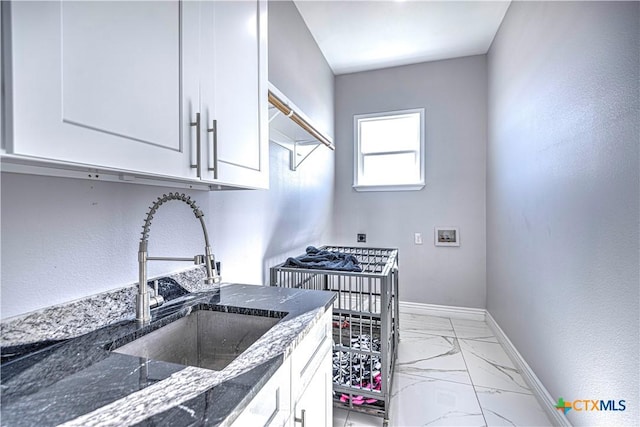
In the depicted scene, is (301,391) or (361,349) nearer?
(301,391)

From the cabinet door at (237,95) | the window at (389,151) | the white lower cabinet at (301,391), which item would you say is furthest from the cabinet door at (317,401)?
the window at (389,151)

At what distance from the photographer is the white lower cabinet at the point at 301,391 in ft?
2.12

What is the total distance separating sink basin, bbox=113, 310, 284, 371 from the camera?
100 centimetres

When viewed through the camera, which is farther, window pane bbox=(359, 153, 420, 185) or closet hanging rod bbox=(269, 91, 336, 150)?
window pane bbox=(359, 153, 420, 185)

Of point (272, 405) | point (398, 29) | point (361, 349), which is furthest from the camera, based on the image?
point (398, 29)

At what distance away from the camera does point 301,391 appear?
0.88 meters

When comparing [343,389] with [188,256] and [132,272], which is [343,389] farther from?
[132,272]

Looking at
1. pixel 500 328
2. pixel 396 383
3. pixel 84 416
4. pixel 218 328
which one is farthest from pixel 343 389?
A: pixel 500 328

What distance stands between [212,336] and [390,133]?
287cm

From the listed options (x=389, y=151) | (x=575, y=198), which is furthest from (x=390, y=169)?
(x=575, y=198)

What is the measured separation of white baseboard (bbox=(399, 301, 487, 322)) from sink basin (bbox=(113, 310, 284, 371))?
2.56 metres

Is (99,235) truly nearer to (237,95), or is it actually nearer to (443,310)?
(237,95)

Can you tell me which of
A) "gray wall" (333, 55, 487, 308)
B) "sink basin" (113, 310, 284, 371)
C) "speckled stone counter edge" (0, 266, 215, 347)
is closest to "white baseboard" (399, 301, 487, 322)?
"gray wall" (333, 55, 487, 308)

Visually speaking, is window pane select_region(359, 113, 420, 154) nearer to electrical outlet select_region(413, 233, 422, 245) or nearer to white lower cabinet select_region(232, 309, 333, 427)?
electrical outlet select_region(413, 233, 422, 245)
